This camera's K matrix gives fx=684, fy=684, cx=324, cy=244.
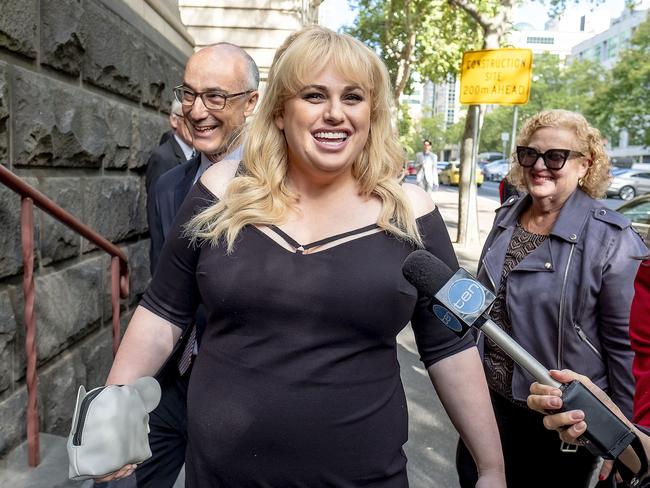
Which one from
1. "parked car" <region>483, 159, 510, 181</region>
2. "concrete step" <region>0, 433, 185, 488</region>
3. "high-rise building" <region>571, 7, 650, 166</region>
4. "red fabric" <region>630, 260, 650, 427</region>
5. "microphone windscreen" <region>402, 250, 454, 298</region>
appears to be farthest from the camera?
"high-rise building" <region>571, 7, 650, 166</region>

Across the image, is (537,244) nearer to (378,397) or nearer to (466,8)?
(378,397)

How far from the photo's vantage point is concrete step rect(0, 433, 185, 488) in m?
2.54

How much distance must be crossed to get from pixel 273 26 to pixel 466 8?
3855mm

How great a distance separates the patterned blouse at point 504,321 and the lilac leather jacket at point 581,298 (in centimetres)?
7

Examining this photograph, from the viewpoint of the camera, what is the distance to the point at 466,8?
1165cm

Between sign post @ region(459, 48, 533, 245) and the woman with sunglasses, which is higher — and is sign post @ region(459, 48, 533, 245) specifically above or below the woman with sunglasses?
above

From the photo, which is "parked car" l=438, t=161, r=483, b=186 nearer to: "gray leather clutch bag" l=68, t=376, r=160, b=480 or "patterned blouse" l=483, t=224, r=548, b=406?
"patterned blouse" l=483, t=224, r=548, b=406

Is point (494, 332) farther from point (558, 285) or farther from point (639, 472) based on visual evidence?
point (558, 285)

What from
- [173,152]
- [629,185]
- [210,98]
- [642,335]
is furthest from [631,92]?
[642,335]

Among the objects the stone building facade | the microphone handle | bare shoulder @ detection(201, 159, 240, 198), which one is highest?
the stone building facade

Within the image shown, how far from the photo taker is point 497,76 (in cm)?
1051

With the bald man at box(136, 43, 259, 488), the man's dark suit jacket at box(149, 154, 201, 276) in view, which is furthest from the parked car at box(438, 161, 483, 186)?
the man's dark suit jacket at box(149, 154, 201, 276)

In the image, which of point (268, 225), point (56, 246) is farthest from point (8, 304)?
point (268, 225)

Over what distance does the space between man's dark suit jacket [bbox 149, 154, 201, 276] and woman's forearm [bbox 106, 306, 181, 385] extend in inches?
38.6
